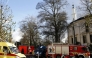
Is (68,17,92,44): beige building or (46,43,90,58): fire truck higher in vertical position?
(68,17,92,44): beige building

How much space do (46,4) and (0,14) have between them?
3079cm

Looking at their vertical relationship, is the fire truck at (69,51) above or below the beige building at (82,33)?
below

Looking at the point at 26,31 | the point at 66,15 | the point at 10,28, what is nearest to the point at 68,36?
the point at 66,15

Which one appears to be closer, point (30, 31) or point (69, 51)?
point (69, 51)

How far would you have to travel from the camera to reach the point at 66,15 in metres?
69.6

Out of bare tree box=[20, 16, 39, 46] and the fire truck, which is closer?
the fire truck

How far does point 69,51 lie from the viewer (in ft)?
154

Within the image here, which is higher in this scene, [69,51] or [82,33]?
[82,33]

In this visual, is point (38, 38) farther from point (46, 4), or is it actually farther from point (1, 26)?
point (1, 26)

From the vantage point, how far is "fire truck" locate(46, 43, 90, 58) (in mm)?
46031

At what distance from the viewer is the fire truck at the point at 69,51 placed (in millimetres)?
46031

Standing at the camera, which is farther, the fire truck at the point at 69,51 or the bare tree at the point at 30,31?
the bare tree at the point at 30,31

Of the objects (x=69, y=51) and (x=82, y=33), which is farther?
(x=82, y=33)

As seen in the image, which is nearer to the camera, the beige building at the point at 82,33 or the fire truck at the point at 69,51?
the fire truck at the point at 69,51
